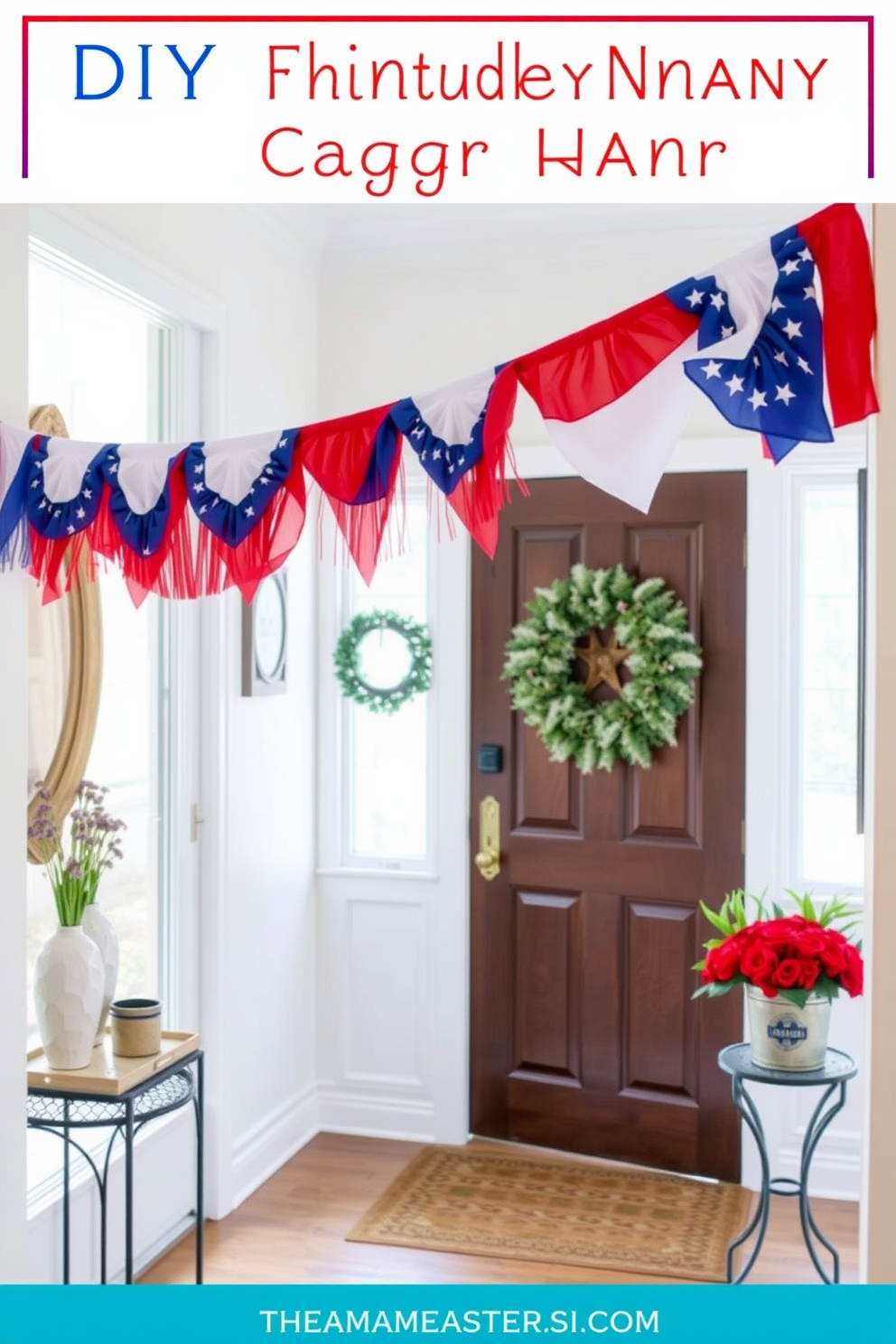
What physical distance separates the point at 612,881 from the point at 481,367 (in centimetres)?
157

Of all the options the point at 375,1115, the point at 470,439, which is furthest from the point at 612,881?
the point at 470,439

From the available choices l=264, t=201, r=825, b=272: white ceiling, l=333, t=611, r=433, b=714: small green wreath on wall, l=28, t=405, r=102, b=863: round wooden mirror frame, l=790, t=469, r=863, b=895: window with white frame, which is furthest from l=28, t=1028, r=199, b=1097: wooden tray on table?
l=264, t=201, r=825, b=272: white ceiling

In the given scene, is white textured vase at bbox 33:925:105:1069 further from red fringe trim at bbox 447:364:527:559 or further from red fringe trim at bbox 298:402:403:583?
red fringe trim at bbox 447:364:527:559

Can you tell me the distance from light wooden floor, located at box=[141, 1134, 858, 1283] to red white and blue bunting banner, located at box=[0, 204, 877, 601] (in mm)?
1782

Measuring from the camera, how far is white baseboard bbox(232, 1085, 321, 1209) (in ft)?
11.8

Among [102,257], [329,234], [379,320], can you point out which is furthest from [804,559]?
[102,257]

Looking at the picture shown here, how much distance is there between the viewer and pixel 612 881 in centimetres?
386

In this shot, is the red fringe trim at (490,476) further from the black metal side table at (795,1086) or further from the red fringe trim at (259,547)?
the black metal side table at (795,1086)

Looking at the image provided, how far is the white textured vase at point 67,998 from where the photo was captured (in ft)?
8.46

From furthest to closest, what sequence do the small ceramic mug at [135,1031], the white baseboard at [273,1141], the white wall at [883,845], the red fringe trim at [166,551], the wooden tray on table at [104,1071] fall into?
1. the white baseboard at [273,1141]
2. the small ceramic mug at [135,1031]
3. the wooden tray on table at [104,1071]
4. the red fringe trim at [166,551]
5. the white wall at [883,845]

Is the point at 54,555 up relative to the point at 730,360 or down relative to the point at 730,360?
down

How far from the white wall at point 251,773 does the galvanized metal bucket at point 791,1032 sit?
1444mm

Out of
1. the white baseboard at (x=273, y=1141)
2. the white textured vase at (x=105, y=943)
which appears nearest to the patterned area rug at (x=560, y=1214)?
the white baseboard at (x=273, y=1141)

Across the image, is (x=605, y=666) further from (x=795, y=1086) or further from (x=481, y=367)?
(x=795, y=1086)
